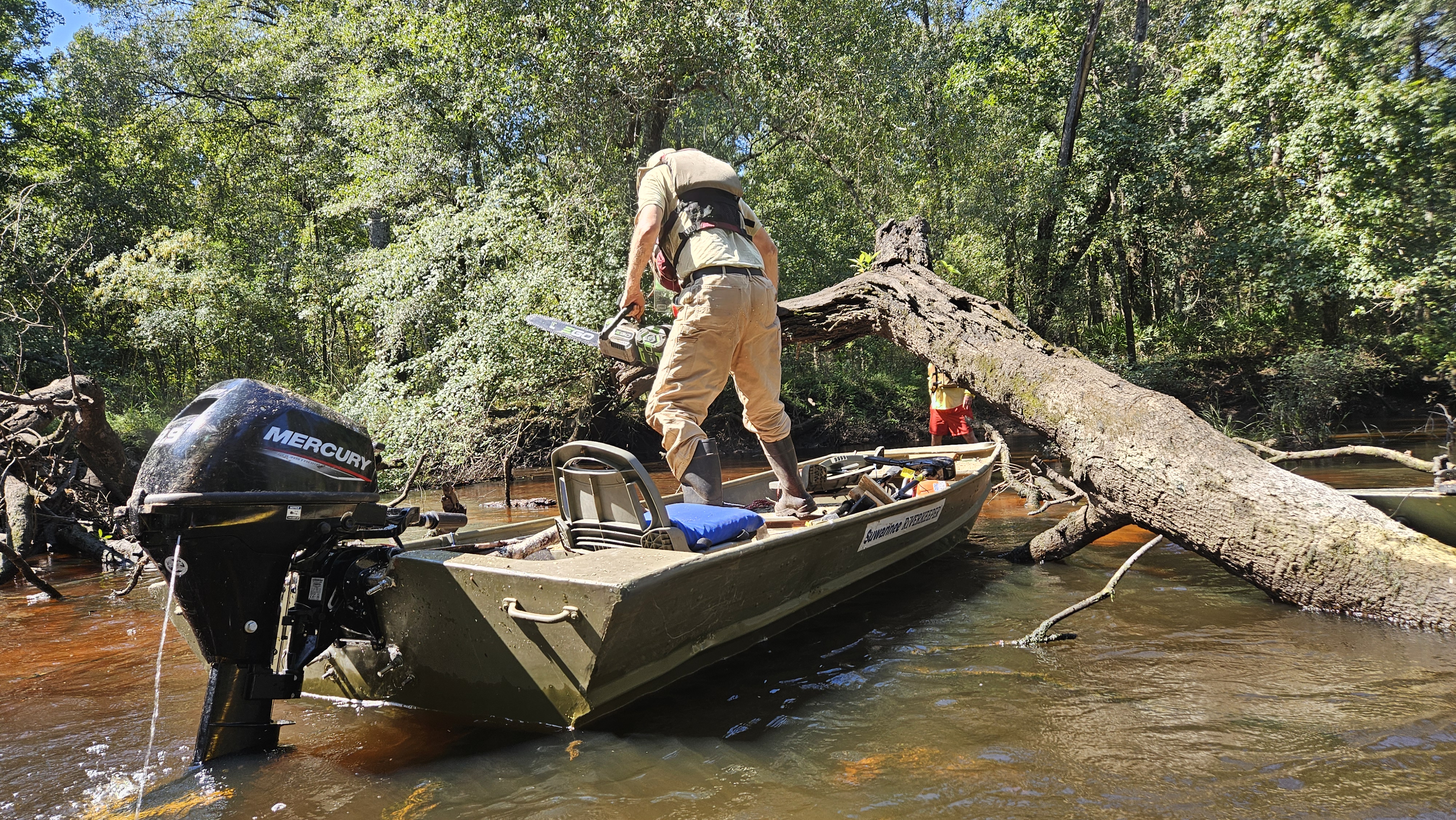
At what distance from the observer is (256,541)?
9.04 feet

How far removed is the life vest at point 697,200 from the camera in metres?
4.20

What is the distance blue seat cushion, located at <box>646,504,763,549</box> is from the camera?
11.9 feet

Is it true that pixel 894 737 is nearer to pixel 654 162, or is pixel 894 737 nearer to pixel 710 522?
pixel 710 522

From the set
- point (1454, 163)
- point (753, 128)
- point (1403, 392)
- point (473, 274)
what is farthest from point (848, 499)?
point (1403, 392)

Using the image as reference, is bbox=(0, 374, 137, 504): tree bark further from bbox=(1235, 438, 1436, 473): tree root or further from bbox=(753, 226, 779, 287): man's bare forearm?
bbox=(1235, 438, 1436, 473): tree root

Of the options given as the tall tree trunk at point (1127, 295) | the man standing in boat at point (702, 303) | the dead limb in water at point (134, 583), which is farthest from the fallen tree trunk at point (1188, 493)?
the tall tree trunk at point (1127, 295)

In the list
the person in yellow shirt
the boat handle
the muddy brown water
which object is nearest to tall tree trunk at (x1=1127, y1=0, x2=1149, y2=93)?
the person in yellow shirt

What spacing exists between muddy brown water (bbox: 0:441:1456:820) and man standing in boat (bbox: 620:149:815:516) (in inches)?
47.9

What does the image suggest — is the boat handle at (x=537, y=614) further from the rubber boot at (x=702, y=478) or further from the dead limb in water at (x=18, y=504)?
the dead limb in water at (x=18, y=504)

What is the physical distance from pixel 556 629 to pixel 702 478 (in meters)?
1.72

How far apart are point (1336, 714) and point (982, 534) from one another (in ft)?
14.2

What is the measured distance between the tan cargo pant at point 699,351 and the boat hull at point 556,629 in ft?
2.87

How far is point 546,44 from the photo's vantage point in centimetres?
1132

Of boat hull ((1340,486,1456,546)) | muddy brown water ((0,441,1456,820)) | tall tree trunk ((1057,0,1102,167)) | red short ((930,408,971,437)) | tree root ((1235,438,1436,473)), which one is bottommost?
muddy brown water ((0,441,1456,820))
